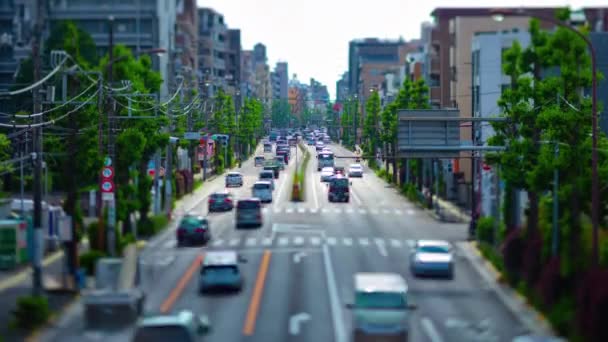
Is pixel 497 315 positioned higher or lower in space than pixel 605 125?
lower

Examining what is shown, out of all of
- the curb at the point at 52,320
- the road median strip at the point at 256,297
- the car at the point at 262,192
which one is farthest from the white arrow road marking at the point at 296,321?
the car at the point at 262,192

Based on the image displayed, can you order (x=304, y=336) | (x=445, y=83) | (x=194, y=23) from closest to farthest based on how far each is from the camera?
(x=304, y=336), (x=445, y=83), (x=194, y=23)

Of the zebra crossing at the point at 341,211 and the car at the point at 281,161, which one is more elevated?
the car at the point at 281,161

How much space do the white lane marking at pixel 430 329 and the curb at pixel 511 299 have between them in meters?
3.23

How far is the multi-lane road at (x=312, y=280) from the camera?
34.1m

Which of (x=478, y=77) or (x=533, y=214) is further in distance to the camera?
(x=478, y=77)

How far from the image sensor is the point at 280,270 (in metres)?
48.3

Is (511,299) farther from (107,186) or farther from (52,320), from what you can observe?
(107,186)

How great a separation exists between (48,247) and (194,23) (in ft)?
327

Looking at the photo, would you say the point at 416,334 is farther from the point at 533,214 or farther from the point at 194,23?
the point at 194,23

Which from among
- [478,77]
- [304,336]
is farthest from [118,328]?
[478,77]

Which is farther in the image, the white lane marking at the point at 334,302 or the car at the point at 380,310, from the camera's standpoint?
the white lane marking at the point at 334,302

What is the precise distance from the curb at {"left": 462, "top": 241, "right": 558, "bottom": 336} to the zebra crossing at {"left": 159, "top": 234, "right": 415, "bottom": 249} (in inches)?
244

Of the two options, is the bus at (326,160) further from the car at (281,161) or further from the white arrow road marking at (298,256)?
the white arrow road marking at (298,256)
